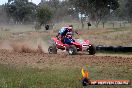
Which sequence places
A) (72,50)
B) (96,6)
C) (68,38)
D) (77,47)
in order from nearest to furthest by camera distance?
(72,50)
(77,47)
(68,38)
(96,6)

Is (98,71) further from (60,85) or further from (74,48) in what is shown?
(74,48)

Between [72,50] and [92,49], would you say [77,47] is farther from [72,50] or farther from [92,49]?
[92,49]

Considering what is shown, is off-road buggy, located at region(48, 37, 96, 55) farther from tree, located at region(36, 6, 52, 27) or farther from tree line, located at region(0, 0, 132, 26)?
tree, located at region(36, 6, 52, 27)

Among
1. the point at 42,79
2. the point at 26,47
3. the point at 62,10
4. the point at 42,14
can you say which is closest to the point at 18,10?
the point at 62,10

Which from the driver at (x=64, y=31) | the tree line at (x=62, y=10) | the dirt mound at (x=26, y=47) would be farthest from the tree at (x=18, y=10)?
the driver at (x=64, y=31)

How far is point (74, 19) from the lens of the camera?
105938 millimetres

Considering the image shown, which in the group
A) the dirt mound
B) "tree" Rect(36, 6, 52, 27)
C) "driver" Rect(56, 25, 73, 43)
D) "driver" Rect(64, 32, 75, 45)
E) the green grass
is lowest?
the dirt mound

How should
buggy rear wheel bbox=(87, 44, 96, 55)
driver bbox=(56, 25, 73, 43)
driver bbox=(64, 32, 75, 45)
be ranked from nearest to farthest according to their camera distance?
1. buggy rear wheel bbox=(87, 44, 96, 55)
2. driver bbox=(56, 25, 73, 43)
3. driver bbox=(64, 32, 75, 45)

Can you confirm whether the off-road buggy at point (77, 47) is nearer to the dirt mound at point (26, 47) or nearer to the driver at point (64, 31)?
the driver at point (64, 31)

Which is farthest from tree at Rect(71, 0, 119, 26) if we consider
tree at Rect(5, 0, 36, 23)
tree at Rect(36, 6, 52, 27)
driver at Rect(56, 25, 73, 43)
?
driver at Rect(56, 25, 73, 43)

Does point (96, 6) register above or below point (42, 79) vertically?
above


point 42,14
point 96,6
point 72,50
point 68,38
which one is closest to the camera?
point 72,50

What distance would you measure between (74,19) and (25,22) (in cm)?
1859

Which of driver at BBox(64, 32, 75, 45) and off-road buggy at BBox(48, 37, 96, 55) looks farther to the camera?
driver at BBox(64, 32, 75, 45)
